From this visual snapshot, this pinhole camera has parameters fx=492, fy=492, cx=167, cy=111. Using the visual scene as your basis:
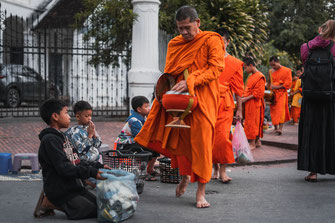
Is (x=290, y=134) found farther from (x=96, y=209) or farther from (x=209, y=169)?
(x=96, y=209)

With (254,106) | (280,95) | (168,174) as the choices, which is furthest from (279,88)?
(168,174)

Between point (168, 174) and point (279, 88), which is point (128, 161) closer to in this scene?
point (168, 174)

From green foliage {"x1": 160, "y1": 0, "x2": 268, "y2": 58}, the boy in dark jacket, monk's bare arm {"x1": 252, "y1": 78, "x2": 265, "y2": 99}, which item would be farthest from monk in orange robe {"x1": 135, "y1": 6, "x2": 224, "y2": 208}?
green foliage {"x1": 160, "y1": 0, "x2": 268, "y2": 58}

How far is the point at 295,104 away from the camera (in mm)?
15102

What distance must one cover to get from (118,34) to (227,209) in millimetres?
8869

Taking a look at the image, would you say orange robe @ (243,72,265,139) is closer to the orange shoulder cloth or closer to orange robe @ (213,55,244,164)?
orange robe @ (213,55,244,164)

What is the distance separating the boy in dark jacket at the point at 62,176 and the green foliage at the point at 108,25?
7.17m

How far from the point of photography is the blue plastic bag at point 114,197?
4398 mm

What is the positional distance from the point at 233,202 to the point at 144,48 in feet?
21.3

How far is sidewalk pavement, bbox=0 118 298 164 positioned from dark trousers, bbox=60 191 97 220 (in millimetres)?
4241

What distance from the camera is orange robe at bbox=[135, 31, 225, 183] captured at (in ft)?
17.0

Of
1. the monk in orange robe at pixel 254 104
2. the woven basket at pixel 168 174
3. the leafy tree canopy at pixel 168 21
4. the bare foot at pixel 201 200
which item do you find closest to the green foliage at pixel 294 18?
the leafy tree canopy at pixel 168 21

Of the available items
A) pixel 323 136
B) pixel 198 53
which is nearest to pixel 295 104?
pixel 323 136

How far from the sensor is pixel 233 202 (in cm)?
545
